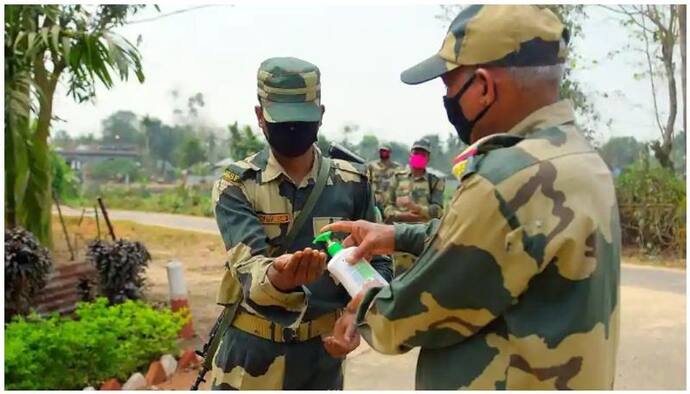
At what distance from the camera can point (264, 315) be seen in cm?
224

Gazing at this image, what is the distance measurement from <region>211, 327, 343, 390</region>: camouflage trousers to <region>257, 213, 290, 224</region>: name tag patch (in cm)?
33

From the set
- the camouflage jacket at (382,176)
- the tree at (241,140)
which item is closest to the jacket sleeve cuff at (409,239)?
the camouflage jacket at (382,176)

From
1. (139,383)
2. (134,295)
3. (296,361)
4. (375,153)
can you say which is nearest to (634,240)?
(375,153)

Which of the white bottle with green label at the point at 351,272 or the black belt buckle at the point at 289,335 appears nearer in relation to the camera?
the white bottle with green label at the point at 351,272

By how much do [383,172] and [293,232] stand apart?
6.24 m

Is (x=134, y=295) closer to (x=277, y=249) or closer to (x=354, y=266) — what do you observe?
(x=277, y=249)

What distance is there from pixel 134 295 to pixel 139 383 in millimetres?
1664

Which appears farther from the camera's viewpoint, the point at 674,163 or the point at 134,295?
the point at 674,163

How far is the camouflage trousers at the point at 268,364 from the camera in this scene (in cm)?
235

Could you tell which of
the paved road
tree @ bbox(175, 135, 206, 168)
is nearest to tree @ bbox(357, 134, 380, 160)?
the paved road

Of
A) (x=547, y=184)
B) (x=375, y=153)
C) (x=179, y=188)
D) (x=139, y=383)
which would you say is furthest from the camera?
(x=179, y=188)

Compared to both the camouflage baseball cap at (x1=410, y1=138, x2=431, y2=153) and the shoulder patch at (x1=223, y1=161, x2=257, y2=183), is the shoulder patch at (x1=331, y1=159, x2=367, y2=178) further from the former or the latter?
the camouflage baseball cap at (x1=410, y1=138, x2=431, y2=153)

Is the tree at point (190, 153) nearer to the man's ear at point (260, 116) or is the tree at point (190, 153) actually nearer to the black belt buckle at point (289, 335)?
the man's ear at point (260, 116)

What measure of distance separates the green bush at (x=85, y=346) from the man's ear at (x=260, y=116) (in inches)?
98.1
